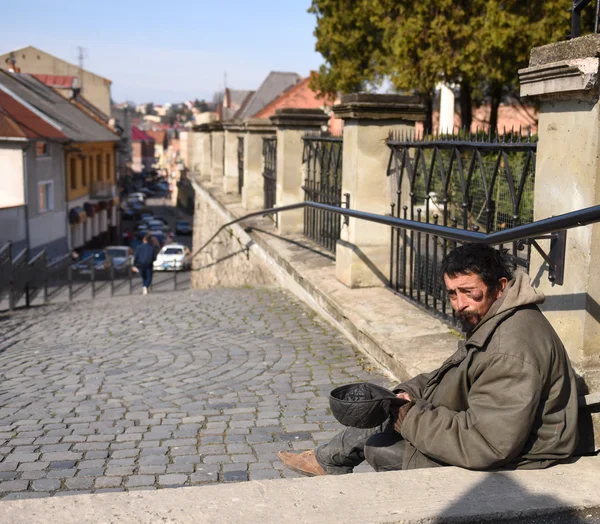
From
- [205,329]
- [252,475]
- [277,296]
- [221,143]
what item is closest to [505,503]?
[252,475]

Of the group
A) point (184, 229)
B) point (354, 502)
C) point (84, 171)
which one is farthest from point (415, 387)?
point (184, 229)

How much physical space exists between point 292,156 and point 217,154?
10899mm

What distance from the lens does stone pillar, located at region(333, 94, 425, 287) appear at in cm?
699

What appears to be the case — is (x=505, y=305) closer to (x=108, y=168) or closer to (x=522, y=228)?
(x=522, y=228)

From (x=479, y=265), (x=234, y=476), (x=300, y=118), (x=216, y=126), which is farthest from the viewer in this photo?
(x=216, y=126)

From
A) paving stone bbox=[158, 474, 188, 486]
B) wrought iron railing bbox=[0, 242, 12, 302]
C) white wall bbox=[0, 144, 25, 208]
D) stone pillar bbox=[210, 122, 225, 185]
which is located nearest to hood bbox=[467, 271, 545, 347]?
paving stone bbox=[158, 474, 188, 486]

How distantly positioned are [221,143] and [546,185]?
17.8 m

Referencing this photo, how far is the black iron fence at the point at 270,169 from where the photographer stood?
12.8 m

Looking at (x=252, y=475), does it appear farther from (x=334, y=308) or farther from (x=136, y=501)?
(x=334, y=308)

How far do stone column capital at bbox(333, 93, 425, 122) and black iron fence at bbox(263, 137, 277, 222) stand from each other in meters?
5.64

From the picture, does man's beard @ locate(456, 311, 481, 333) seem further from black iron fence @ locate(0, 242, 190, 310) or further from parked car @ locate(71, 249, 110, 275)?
parked car @ locate(71, 249, 110, 275)

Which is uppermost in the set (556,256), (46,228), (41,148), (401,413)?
(41,148)

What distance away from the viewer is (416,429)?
310cm

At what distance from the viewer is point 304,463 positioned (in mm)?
3746
